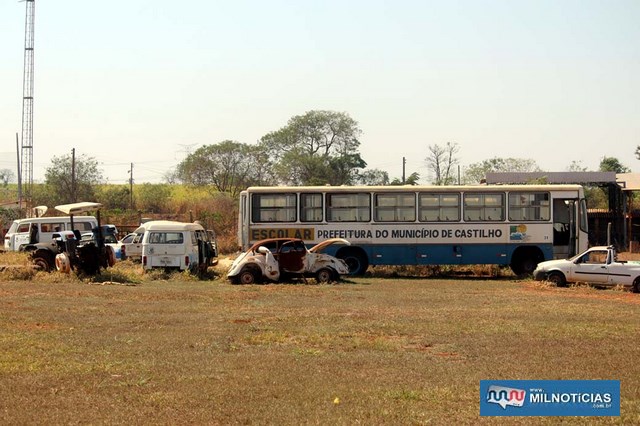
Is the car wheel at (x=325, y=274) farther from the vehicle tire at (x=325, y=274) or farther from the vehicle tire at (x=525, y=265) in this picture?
the vehicle tire at (x=525, y=265)

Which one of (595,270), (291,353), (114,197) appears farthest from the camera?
(114,197)

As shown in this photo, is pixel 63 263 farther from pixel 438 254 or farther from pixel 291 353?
pixel 291 353

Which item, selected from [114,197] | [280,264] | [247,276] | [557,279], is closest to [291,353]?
[247,276]

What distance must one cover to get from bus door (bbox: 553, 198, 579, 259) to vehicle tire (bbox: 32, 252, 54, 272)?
678 inches

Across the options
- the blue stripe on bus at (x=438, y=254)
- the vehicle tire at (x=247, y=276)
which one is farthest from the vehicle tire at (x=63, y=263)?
the blue stripe on bus at (x=438, y=254)

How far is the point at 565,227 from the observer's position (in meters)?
31.2

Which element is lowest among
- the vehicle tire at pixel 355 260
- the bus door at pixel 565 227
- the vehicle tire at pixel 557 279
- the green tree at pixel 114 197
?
the vehicle tire at pixel 557 279

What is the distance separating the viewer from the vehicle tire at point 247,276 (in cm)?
2592

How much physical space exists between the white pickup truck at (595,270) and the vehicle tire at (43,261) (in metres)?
15.4

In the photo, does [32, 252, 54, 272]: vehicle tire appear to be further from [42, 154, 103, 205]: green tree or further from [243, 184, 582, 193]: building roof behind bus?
[42, 154, 103, 205]: green tree

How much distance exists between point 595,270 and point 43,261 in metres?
17.0

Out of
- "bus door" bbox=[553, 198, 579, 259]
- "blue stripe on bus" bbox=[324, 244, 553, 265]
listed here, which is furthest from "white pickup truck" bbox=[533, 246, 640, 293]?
"bus door" bbox=[553, 198, 579, 259]

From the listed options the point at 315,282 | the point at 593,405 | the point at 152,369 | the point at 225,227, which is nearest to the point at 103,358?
the point at 152,369

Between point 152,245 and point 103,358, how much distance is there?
16443mm
